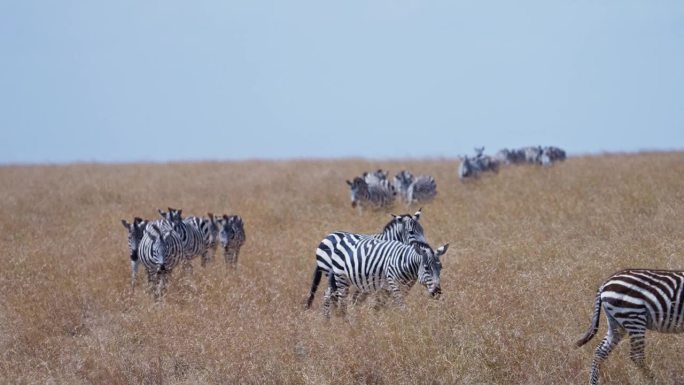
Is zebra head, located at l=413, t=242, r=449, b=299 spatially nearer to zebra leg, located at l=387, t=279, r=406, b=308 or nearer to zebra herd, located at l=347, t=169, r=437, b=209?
zebra leg, located at l=387, t=279, r=406, b=308

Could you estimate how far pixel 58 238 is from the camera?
47.3ft

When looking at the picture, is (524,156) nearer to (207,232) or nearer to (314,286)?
(207,232)

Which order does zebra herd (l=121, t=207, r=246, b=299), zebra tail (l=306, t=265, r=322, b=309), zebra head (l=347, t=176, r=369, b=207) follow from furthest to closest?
1. zebra head (l=347, t=176, r=369, b=207)
2. zebra herd (l=121, t=207, r=246, b=299)
3. zebra tail (l=306, t=265, r=322, b=309)

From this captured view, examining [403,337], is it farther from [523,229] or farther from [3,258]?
[3,258]

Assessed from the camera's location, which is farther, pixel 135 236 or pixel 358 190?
pixel 358 190

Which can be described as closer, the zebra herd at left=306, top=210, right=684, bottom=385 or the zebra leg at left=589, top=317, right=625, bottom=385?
the zebra leg at left=589, top=317, right=625, bottom=385

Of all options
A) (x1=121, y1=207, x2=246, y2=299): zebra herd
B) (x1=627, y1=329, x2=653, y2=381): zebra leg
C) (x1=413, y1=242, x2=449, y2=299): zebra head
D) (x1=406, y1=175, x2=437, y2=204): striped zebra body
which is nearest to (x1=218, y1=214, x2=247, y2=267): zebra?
(x1=121, y1=207, x2=246, y2=299): zebra herd

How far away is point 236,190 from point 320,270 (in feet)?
43.1

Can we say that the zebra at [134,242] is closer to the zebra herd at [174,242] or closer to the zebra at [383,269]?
the zebra herd at [174,242]

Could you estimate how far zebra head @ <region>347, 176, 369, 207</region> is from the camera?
1791cm

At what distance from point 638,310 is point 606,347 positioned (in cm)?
39

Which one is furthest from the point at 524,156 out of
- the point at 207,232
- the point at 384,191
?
the point at 207,232

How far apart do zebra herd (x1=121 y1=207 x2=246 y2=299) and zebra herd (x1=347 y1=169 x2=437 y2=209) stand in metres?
5.41

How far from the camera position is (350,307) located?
8.32 metres
